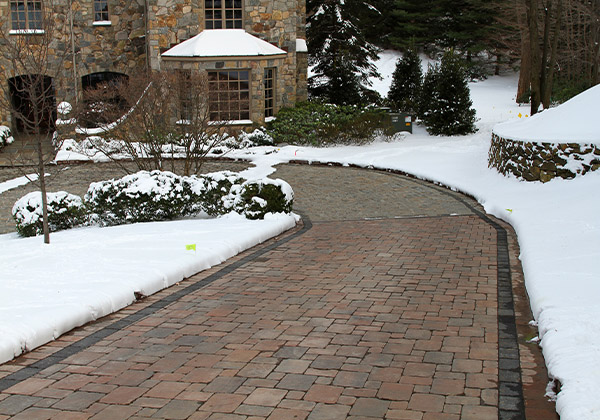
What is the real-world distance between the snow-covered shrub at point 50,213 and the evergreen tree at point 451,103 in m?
15.6

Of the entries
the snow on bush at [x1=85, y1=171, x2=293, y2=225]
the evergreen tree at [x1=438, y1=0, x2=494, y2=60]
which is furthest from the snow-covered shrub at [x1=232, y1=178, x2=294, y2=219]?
the evergreen tree at [x1=438, y1=0, x2=494, y2=60]

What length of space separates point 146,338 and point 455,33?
3727 centimetres

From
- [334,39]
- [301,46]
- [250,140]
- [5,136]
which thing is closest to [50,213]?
[250,140]

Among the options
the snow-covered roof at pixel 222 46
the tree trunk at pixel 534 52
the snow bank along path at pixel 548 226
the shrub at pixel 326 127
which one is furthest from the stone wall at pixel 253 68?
the tree trunk at pixel 534 52

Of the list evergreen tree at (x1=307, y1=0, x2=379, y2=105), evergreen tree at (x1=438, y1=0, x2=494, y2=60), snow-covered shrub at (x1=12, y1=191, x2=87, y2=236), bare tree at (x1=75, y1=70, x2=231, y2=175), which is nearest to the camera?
snow-covered shrub at (x1=12, y1=191, x2=87, y2=236)

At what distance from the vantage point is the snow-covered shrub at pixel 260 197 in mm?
11102

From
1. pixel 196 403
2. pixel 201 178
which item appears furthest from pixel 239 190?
pixel 196 403

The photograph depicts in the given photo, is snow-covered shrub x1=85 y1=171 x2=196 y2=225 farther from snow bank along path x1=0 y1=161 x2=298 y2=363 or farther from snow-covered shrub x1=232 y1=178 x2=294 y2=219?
snow-covered shrub x1=232 y1=178 x2=294 y2=219

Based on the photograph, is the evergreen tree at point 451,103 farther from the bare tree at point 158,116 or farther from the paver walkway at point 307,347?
the paver walkway at point 307,347

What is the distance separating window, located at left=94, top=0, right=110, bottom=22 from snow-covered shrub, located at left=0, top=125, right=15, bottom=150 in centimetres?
514

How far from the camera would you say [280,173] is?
18172mm

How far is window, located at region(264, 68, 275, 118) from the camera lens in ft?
77.6

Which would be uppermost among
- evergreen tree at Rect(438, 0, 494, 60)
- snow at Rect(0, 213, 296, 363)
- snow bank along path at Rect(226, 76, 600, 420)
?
evergreen tree at Rect(438, 0, 494, 60)

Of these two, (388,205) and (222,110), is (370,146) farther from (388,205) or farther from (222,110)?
(388,205)
